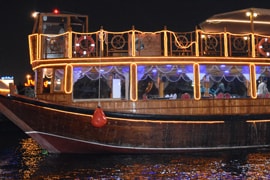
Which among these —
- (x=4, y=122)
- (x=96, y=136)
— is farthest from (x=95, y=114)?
(x=4, y=122)

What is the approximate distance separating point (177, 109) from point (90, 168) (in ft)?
11.5

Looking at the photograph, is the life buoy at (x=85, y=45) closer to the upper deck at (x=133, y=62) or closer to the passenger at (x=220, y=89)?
the upper deck at (x=133, y=62)

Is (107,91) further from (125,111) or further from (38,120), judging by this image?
(38,120)

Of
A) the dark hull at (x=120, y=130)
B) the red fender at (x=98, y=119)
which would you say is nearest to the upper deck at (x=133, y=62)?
the dark hull at (x=120, y=130)

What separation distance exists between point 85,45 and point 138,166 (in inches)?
171

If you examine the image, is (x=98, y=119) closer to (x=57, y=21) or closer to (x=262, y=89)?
(x=57, y=21)

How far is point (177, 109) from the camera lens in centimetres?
1223

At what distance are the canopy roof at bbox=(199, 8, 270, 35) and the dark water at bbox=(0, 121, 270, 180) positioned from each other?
5005 mm

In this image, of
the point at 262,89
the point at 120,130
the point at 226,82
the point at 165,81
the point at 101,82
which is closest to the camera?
the point at 120,130

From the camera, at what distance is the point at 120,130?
37.9ft

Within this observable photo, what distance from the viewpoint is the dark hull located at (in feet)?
37.6

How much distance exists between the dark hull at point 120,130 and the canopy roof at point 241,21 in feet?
12.9

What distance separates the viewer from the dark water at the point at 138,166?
379 inches

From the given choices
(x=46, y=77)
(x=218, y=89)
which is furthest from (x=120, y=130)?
(x=218, y=89)
